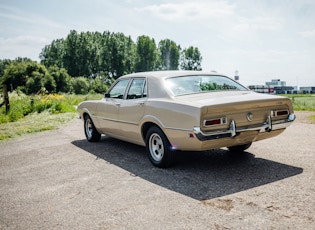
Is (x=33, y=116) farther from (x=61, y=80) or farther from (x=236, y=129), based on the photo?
(x=61, y=80)

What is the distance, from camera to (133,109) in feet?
18.6

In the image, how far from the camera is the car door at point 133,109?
553 cm

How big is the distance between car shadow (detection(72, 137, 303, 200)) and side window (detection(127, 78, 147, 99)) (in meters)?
1.24

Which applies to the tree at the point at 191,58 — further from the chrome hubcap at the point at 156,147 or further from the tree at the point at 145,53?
the chrome hubcap at the point at 156,147

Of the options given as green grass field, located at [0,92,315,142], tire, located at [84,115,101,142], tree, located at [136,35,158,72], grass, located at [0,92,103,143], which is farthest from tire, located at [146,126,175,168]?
tree, located at [136,35,158,72]

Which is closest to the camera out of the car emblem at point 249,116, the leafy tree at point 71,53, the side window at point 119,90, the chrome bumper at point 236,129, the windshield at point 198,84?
the chrome bumper at point 236,129

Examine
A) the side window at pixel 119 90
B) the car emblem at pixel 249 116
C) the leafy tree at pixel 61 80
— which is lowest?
the car emblem at pixel 249 116

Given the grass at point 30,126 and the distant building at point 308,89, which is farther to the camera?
the distant building at point 308,89

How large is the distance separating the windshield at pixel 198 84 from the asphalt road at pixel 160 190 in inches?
50.8

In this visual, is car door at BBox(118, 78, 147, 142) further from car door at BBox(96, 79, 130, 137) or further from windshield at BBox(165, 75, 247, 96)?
windshield at BBox(165, 75, 247, 96)

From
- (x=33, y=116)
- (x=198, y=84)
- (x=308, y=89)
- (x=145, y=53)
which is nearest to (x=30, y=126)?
(x=33, y=116)

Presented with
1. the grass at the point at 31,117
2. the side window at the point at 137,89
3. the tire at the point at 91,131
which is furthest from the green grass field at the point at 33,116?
the side window at the point at 137,89

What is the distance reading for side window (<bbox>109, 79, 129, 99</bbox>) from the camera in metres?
6.32

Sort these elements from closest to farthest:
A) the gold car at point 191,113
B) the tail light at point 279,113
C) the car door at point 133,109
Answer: the gold car at point 191,113 < the tail light at point 279,113 < the car door at point 133,109
